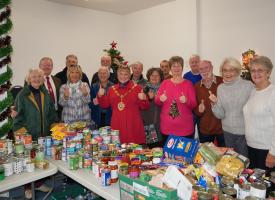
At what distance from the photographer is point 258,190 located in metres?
1.17

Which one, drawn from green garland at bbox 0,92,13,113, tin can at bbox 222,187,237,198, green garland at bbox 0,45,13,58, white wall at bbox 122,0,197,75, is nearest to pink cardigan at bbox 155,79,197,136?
tin can at bbox 222,187,237,198

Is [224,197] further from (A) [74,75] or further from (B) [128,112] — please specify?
(A) [74,75]

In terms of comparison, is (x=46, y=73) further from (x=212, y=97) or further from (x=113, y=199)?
(x=113, y=199)

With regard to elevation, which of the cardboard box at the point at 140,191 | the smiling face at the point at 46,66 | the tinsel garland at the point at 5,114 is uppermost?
the smiling face at the point at 46,66

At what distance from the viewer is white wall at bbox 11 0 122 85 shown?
514 cm

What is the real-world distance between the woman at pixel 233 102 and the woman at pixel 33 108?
1.74 meters

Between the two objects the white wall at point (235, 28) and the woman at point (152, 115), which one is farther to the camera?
the white wall at point (235, 28)

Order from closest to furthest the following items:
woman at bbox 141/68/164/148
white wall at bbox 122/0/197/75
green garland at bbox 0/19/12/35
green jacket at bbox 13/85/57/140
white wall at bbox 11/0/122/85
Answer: green jacket at bbox 13/85/57/140 → green garland at bbox 0/19/12/35 → woman at bbox 141/68/164/148 → white wall at bbox 11/0/122/85 → white wall at bbox 122/0/197/75

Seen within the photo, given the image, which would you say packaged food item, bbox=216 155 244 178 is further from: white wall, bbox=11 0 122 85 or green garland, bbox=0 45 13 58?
white wall, bbox=11 0 122 85

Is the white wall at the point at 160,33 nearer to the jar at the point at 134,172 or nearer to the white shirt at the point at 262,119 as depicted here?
the white shirt at the point at 262,119

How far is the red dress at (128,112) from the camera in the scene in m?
2.83

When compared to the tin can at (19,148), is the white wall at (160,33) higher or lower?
higher

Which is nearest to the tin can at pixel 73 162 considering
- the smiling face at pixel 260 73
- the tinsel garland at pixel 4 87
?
the tinsel garland at pixel 4 87

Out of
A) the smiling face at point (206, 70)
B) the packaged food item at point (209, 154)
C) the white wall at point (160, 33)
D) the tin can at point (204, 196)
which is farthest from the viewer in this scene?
the white wall at point (160, 33)
